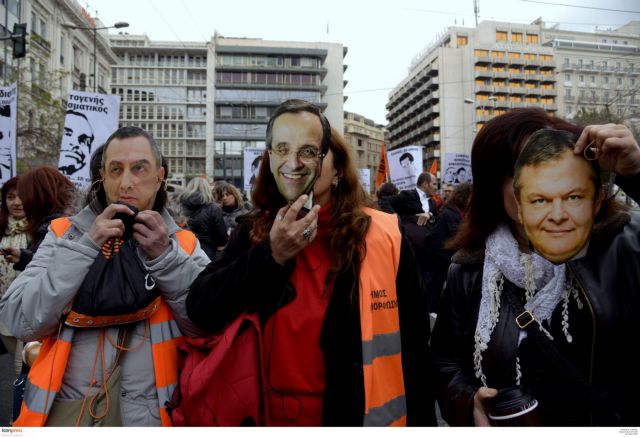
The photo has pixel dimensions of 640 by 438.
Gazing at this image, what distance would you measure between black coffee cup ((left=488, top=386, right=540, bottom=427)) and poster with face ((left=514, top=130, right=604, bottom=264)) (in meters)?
0.37

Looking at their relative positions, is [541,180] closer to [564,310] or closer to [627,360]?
[564,310]

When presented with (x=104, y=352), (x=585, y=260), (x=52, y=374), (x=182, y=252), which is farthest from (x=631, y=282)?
(x=52, y=374)

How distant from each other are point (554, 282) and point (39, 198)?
3.01 metres

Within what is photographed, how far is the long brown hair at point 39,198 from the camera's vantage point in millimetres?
2936

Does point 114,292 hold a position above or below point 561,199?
below

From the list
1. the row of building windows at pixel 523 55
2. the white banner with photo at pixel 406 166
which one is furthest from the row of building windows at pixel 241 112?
the row of building windows at pixel 523 55

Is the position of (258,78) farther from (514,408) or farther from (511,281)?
(514,408)

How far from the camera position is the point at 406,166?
30.6ft

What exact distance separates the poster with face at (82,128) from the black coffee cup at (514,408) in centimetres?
515

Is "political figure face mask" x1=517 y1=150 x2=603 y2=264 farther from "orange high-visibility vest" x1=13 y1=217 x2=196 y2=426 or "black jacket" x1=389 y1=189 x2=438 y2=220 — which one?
"black jacket" x1=389 y1=189 x2=438 y2=220

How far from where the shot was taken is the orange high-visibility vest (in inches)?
59.4

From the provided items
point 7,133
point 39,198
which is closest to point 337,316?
point 39,198

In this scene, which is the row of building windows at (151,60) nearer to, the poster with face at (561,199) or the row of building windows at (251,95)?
the poster with face at (561,199)

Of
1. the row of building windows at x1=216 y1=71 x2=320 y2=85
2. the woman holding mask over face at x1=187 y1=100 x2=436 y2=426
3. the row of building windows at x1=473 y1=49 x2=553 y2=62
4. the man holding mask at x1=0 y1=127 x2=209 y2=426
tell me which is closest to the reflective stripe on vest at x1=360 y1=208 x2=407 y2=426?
the woman holding mask over face at x1=187 y1=100 x2=436 y2=426
